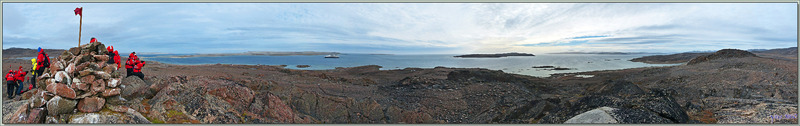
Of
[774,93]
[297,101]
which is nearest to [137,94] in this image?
[297,101]

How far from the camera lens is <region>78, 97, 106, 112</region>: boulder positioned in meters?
4.89

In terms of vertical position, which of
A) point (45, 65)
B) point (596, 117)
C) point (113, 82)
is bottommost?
point (596, 117)

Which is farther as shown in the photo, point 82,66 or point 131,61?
point 131,61

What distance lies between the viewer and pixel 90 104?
4.93 m

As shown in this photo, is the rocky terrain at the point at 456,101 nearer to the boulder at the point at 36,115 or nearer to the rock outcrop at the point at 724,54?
the boulder at the point at 36,115

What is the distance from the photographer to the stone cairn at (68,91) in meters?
4.77

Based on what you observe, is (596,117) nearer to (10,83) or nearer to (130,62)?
(130,62)

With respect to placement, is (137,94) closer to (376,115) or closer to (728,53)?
(376,115)

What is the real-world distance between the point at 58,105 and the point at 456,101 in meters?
10.3

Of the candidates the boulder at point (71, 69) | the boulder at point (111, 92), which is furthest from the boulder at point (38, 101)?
the boulder at point (111, 92)

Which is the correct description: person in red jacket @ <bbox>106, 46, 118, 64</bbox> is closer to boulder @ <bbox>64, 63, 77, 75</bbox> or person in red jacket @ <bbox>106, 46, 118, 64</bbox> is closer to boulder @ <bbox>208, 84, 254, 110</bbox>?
boulder @ <bbox>64, 63, 77, 75</bbox>

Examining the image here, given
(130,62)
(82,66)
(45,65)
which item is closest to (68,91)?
(82,66)

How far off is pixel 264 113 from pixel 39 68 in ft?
22.9

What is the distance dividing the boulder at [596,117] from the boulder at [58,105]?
9400mm
